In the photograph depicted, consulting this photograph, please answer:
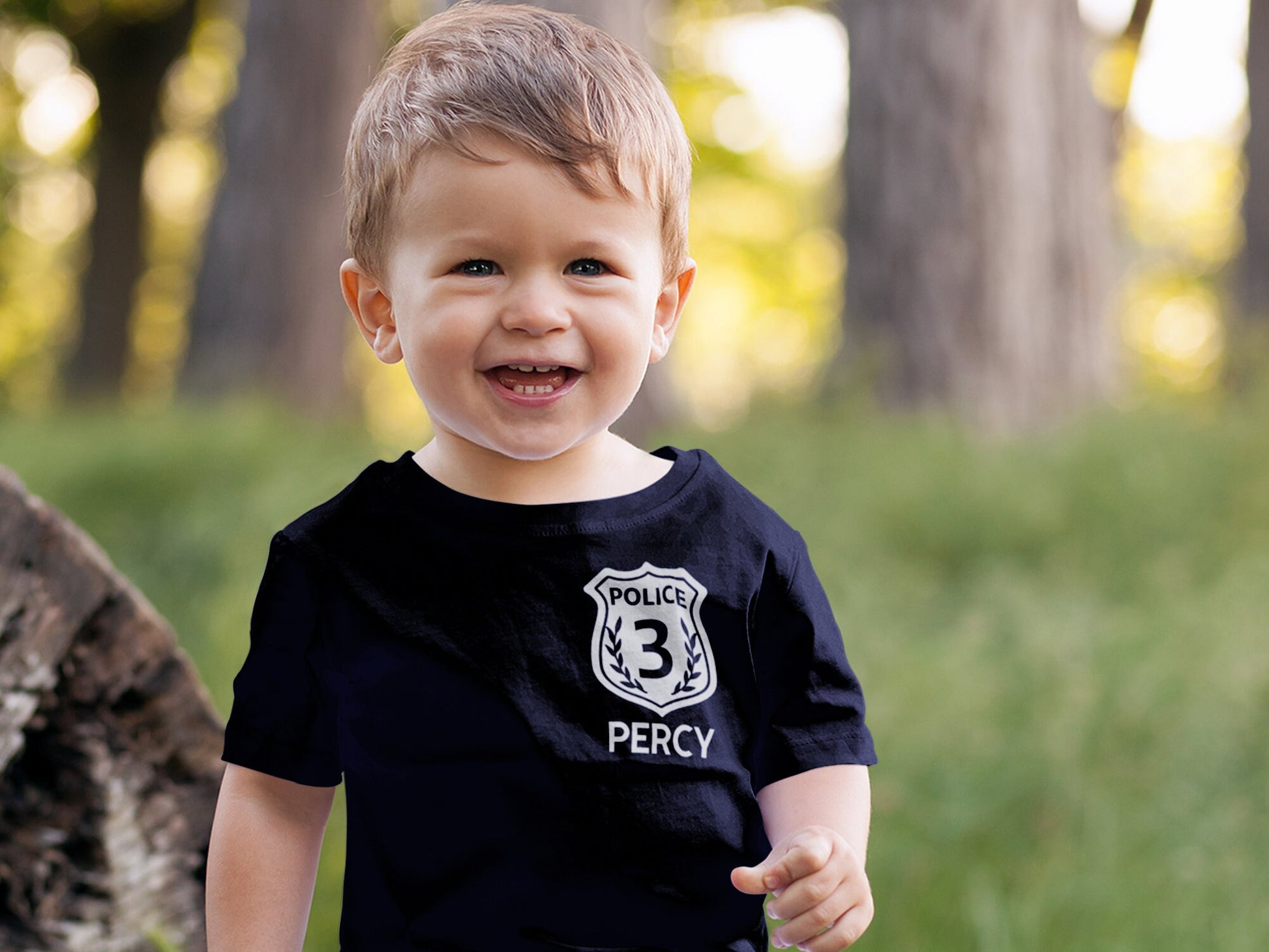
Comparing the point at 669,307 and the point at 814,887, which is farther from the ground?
the point at 669,307

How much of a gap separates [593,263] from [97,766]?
46.7 inches

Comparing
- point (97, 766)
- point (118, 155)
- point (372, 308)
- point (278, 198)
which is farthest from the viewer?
point (118, 155)

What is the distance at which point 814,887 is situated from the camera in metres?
1.25

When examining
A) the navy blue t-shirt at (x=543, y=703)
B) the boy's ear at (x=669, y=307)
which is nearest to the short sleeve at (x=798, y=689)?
the navy blue t-shirt at (x=543, y=703)

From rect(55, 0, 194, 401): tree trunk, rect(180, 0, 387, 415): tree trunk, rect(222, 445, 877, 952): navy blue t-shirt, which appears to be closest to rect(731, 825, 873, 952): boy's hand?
rect(222, 445, 877, 952): navy blue t-shirt

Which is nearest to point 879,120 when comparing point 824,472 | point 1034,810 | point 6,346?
point 824,472

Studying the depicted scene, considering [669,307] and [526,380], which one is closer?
[526,380]

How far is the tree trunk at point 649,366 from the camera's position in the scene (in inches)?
173

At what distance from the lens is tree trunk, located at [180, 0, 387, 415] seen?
313 inches

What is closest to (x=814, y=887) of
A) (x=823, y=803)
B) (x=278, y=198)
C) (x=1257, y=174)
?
(x=823, y=803)

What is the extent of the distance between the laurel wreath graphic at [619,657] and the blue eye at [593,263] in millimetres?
363

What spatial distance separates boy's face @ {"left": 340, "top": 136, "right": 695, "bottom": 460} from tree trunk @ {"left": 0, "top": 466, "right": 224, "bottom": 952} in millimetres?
785

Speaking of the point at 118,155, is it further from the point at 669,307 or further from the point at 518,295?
the point at 518,295

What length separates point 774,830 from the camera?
4.61 ft
